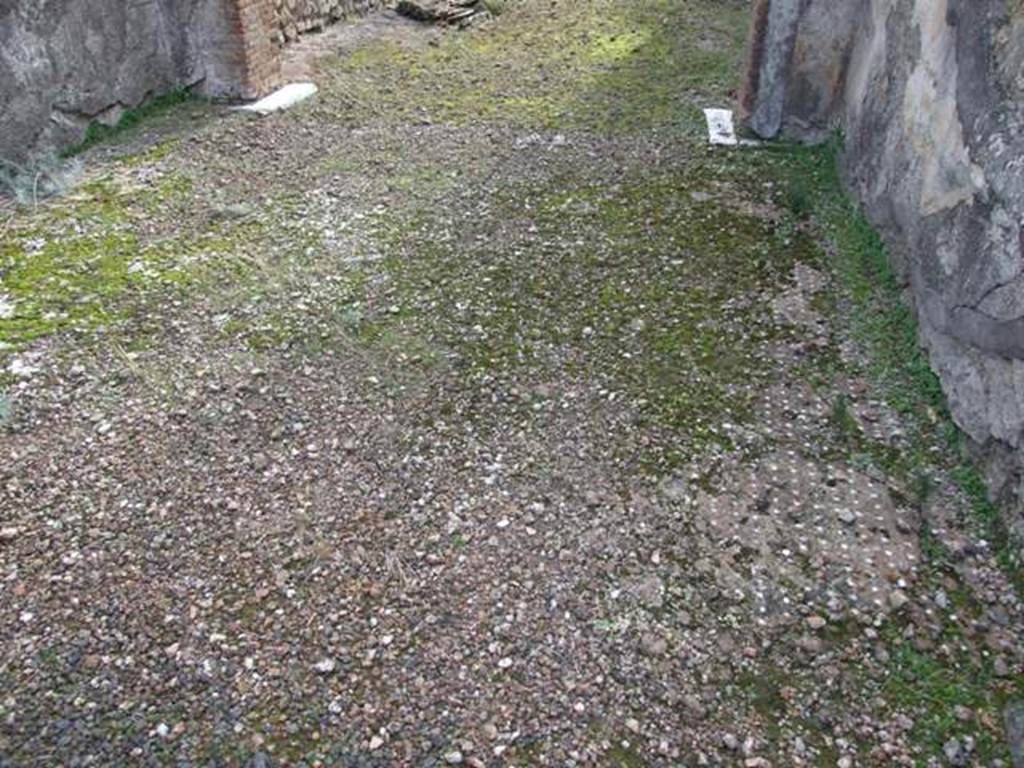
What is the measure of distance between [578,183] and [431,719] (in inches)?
141

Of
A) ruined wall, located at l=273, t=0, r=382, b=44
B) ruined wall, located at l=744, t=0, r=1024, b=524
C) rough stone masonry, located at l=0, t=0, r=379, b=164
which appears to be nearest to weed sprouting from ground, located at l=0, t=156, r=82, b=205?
rough stone masonry, located at l=0, t=0, r=379, b=164

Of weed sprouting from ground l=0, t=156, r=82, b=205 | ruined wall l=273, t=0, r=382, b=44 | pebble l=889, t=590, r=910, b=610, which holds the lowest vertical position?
pebble l=889, t=590, r=910, b=610

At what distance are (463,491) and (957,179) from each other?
227 centimetres

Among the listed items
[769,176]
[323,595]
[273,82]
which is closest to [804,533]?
[323,595]

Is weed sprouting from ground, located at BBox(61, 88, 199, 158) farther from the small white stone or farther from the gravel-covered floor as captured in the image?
the small white stone

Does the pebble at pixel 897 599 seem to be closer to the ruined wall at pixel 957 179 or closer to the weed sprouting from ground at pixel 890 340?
the weed sprouting from ground at pixel 890 340

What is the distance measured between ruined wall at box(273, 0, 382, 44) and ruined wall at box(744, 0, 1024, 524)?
14.7 ft

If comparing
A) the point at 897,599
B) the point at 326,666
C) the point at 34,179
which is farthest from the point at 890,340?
the point at 34,179

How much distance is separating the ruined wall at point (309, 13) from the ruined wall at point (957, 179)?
4.48m

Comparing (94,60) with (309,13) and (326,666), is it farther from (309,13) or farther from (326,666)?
(326,666)

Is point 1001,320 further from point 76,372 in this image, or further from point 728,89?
point 728,89

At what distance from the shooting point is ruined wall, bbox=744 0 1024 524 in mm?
2811

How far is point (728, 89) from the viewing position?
6.43m

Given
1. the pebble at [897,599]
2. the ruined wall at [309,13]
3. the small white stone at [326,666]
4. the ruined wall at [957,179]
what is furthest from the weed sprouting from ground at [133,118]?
the pebble at [897,599]
